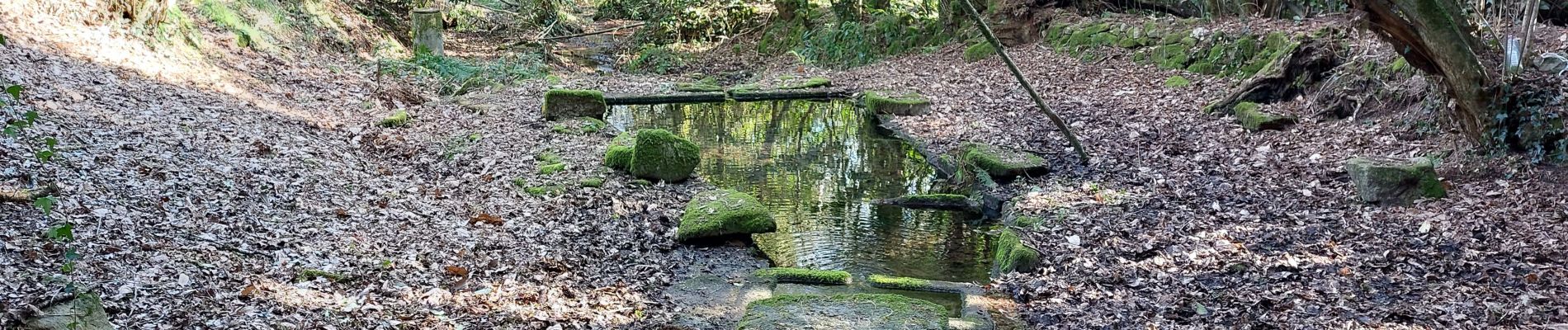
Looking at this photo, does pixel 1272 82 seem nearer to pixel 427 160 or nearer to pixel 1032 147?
pixel 1032 147

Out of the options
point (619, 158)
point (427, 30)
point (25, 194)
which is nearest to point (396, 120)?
point (619, 158)

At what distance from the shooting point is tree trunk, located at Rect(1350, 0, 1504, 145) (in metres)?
6.38

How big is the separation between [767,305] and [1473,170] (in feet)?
15.2

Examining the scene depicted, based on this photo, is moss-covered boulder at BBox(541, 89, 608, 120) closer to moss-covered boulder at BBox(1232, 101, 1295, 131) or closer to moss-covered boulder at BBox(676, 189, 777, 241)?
moss-covered boulder at BBox(676, 189, 777, 241)

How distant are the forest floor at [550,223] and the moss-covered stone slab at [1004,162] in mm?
259

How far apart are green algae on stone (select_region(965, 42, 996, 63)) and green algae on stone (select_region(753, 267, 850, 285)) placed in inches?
410

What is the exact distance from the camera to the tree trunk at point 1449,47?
6.38 m

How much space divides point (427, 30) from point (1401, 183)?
1286cm

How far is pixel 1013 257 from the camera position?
5.99 m

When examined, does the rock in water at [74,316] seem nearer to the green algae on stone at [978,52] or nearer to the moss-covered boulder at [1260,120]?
the moss-covered boulder at [1260,120]

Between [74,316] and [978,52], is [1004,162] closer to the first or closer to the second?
[74,316]

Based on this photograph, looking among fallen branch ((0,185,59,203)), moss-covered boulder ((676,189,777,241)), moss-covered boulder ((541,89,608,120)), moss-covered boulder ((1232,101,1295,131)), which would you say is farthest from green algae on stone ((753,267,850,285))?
moss-covered boulder ((541,89,608,120))

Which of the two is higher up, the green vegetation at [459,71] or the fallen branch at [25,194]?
the fallen branch at [25,194]

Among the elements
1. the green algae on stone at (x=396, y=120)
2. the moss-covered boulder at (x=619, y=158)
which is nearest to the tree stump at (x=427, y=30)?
the green algae on stone at (x=396, y=120)
